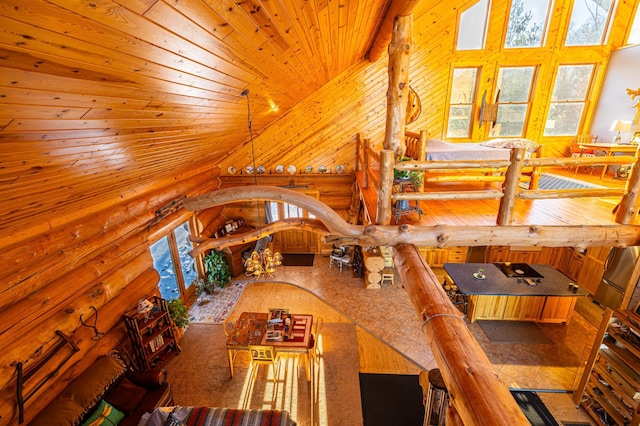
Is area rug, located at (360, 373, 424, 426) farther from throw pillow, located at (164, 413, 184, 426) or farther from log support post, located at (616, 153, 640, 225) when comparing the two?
log support post, located at (616, 153, 640, 225)

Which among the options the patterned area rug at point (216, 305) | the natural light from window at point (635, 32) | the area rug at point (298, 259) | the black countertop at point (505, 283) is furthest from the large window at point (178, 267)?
the natural light from window at point (635, 32)

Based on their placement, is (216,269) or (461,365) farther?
(216,269)

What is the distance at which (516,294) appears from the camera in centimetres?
560

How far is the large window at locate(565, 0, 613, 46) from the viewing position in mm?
6781

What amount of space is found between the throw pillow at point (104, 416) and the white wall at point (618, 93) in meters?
11.1

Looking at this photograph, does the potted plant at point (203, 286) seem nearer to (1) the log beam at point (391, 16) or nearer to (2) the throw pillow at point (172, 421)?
(2) the throw pillow at point (172, 421)

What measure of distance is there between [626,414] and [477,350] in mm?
3950

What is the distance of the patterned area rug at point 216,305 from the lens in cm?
667

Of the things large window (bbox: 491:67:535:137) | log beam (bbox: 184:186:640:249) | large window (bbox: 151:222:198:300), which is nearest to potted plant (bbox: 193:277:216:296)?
large window (bbox: 151:222:198:300)

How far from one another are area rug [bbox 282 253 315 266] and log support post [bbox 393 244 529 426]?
6255mm

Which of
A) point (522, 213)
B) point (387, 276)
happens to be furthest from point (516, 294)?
point (387, 276)

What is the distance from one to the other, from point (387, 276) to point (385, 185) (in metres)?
5.01

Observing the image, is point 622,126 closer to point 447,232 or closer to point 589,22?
point 589,22

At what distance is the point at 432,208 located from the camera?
4816 mm
